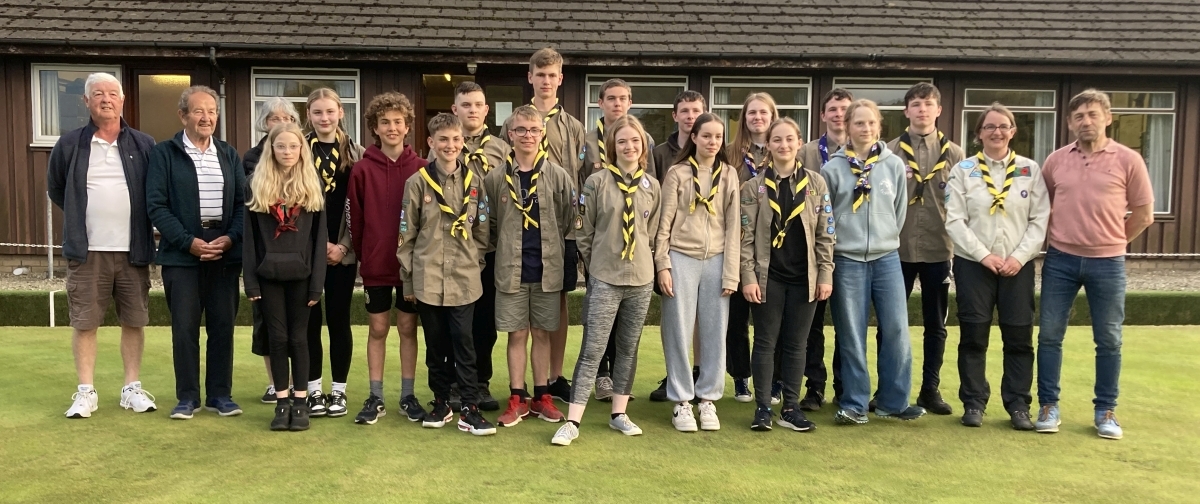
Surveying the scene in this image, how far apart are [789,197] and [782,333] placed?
778 millimetres

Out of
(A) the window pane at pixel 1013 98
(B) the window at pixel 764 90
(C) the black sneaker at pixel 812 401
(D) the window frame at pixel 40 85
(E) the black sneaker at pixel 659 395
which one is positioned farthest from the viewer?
(A) the window pane at pixel 1013 98

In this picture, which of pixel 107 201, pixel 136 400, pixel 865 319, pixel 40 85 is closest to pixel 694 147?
pixel 865 319

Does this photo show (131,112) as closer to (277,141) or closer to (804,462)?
(277,141)

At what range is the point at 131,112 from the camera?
11266mm

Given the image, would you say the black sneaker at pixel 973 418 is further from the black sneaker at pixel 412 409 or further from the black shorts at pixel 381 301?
the black shorts at pixel 381 301

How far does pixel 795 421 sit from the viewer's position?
4.64m

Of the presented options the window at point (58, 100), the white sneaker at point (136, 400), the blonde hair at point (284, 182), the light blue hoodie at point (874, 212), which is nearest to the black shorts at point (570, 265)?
the blonde hair at point (284, 182)

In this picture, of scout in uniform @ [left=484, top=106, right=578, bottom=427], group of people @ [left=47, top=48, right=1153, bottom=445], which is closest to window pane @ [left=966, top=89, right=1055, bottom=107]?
group of people @ [left=47, top=48, right=1153, bottom=445]

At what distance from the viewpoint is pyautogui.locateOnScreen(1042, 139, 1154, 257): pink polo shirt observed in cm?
457


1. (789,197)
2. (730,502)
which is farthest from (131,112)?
(730,502)

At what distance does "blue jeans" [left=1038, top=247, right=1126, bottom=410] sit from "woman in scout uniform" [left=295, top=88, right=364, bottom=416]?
386 centimetres

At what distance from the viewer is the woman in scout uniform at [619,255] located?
4.47 meters

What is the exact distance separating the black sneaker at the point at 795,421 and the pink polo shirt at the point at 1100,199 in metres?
1.67

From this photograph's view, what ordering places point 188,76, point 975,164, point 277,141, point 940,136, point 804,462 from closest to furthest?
point 804,462, point 277,141, point 975,164, point 940,136, point 188,76
